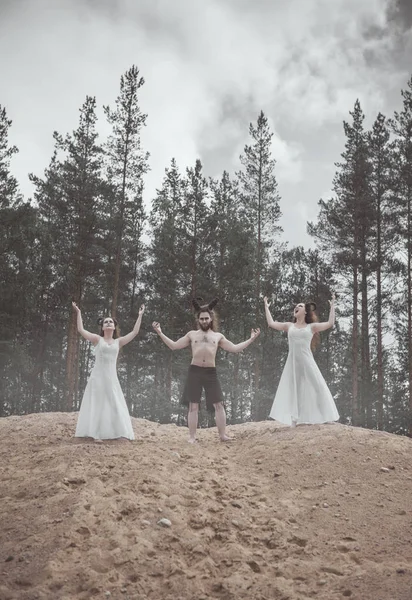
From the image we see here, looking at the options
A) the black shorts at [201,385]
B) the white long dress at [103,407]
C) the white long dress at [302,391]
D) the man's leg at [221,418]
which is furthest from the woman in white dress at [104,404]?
the white long dress at [302,391]

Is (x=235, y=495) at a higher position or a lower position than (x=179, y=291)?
lower

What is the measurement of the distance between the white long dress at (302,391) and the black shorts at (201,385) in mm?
1422

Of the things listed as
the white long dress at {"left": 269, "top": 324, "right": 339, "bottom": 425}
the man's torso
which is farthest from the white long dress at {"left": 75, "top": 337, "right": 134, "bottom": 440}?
the white long dress at {"left": 269, "top": 324, "right": 339, "bottom": 425}

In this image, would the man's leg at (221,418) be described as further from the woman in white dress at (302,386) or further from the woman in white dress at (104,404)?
the woman in white dress at (104,404)

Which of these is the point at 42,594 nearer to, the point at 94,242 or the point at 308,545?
the point at 308,545

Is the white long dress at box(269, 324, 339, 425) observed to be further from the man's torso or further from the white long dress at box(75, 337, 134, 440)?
the white long dress at box(75, 337, 134, 440)

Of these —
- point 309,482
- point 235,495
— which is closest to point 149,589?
point 235,495

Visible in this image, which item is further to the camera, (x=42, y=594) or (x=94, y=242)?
(x=94, y=242)

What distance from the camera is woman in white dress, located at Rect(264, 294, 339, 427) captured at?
8.57 metres

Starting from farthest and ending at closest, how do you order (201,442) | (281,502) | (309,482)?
(201,442), (309,482), (281,502)

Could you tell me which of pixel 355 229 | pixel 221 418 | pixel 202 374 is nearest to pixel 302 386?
pixel 221 418

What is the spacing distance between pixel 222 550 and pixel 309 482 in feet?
7.18

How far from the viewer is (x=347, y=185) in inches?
800

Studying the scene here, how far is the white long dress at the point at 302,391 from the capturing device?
8.57 m
